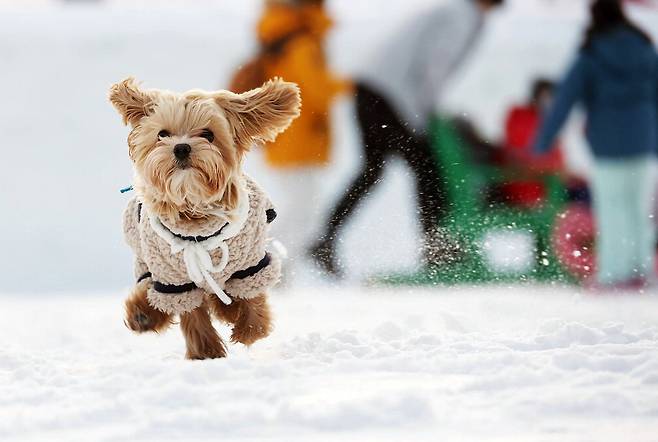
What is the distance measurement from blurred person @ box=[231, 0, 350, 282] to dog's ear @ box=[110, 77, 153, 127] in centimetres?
255

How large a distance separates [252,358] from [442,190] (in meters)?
3.24

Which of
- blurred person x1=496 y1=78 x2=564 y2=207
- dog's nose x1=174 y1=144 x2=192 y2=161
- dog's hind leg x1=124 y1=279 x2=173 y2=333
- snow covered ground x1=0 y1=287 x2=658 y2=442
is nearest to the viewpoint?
snow covered ground x1=0 y1=287 x2=658 y2=442

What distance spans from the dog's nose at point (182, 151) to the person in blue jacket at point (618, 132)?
392 centimetres

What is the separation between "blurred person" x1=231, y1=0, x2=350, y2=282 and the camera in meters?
7.00

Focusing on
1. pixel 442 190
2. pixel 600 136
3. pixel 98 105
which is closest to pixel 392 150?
pixel 442 190

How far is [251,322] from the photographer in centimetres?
448

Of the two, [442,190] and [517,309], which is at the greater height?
[442,190]

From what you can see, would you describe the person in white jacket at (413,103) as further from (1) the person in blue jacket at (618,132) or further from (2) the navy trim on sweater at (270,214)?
(2) the navy trim on sweater at (270,214)

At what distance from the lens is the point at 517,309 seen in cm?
588

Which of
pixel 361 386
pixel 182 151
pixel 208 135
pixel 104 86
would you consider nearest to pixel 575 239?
pixel 208 135

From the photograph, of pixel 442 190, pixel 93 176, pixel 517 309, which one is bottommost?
pixel 517 309

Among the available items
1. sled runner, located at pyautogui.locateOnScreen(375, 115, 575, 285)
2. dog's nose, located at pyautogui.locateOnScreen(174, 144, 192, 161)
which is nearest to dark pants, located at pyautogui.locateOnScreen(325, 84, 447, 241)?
sled runner, located at pyautogui.locateOnScreen(375, 115, 575, 285)

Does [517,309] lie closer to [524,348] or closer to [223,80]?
[524,348]

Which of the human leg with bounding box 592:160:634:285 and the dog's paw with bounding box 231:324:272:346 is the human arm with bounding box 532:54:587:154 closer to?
the human leg with bounding box 592:160:634:285
